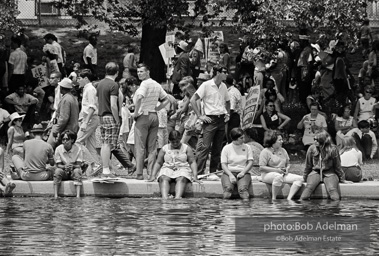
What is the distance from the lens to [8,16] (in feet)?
98.6

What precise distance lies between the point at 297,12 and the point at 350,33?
1292 millimetres

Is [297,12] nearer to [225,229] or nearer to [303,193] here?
[303,193]

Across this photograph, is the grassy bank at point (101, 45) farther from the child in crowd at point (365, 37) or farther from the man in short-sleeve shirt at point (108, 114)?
the man in short-sleeve shirt at point (108, 114)

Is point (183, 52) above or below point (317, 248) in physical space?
above

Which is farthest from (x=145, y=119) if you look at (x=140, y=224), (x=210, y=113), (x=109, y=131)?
(x=140, y=224)

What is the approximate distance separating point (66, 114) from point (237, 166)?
10.8 feet

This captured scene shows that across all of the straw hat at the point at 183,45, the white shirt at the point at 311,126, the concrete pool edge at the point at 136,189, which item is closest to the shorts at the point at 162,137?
the concrete pool edge at the point at 136,189

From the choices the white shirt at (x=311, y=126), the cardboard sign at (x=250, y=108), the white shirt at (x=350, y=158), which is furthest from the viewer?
the white shirt at (x=311, y=126)

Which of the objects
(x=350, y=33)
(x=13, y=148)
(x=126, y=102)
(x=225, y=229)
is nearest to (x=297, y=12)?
(x=350, y=33)

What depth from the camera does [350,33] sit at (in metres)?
29.6

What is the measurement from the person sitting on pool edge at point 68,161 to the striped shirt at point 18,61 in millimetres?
8561

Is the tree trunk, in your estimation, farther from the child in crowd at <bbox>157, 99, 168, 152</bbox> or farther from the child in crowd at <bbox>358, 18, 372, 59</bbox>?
the child in crowd at <bbox>157, 99, 168, 152</bbox>

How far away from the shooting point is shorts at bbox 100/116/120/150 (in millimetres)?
23219

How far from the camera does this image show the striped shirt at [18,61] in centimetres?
3103
